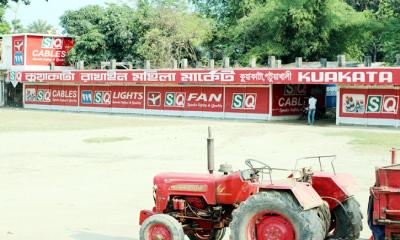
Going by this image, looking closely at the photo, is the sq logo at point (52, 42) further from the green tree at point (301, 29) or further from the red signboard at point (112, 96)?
the green tree at point (301, 29)

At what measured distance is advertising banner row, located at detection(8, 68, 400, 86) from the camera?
32.6 m

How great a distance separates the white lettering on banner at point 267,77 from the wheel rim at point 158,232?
28695mm

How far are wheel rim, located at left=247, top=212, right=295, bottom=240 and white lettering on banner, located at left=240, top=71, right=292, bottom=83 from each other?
29247mm

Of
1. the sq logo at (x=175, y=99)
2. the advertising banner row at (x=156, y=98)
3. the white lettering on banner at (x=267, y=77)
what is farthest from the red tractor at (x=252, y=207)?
the sq logo at (x=175, y=99)

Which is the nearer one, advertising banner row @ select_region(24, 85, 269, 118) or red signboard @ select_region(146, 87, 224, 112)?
advertising banner row @ select_region(24, 85, 269, 118)

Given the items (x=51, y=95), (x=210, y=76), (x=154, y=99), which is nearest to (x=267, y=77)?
(x=210, y=76)

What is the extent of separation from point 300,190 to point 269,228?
0.57 metres

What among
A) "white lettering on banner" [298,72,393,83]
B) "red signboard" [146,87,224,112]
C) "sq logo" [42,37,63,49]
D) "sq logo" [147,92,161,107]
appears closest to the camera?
"white lettering on banner" [298,72,393,83]

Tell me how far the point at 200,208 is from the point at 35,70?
4645cm

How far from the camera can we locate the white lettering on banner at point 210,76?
127ft

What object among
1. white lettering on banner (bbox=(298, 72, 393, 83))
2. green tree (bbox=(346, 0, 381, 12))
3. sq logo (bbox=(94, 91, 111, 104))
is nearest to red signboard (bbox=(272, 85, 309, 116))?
white lettering on banner (bbox=(298, 72, 393, 83))

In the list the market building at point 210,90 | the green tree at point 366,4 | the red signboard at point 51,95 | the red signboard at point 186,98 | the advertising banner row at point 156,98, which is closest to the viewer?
the market building at point 210,90

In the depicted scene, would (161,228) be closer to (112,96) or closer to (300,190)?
(300,190)

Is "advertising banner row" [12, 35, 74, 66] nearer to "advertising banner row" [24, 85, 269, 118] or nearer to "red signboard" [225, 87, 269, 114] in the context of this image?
"advertising banner row" [24, 85, 269, 118]
